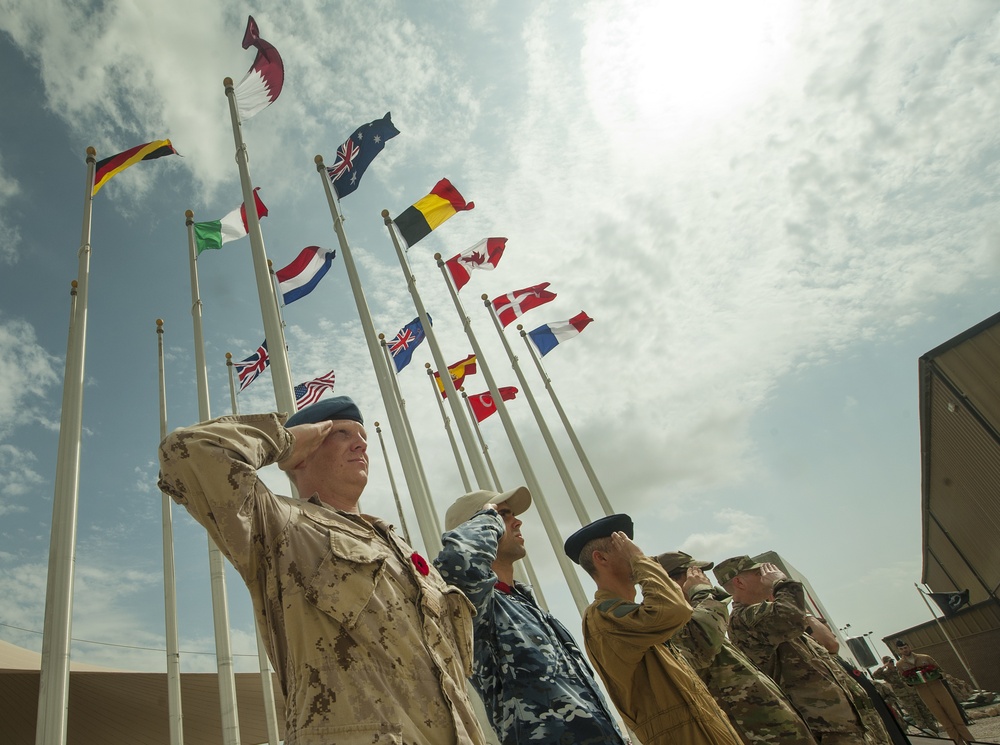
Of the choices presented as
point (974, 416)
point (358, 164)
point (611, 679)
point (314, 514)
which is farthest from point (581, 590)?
point (974, 416)

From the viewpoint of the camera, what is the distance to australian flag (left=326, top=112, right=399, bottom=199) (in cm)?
888

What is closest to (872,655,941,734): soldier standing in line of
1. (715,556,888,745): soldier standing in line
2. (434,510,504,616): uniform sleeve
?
(715,556,888,745): soldier standing in line

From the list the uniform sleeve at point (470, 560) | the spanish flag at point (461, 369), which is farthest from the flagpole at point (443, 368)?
the uniform sleeve at point (470, 560)

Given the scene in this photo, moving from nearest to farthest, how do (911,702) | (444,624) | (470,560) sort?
(444,624) → (470,560) → (911,702)

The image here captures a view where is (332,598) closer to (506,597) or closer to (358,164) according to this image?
(506,597)

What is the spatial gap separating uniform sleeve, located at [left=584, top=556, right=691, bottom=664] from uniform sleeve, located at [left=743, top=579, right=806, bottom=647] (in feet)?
6.33

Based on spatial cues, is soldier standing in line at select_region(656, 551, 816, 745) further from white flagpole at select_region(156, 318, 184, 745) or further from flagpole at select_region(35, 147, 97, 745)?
white flagpole at select_region(156, 318, 184, 745)

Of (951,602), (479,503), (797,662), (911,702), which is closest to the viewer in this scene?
(479,503)

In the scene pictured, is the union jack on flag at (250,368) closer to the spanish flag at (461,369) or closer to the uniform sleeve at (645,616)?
the spanish flag at (461,369)

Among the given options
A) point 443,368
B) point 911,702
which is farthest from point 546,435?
point 911,702

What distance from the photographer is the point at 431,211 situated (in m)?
10.1

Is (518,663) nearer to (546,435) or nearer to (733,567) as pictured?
(733,567)

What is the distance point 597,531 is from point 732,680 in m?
1.19

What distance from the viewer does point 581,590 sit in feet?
32.0
